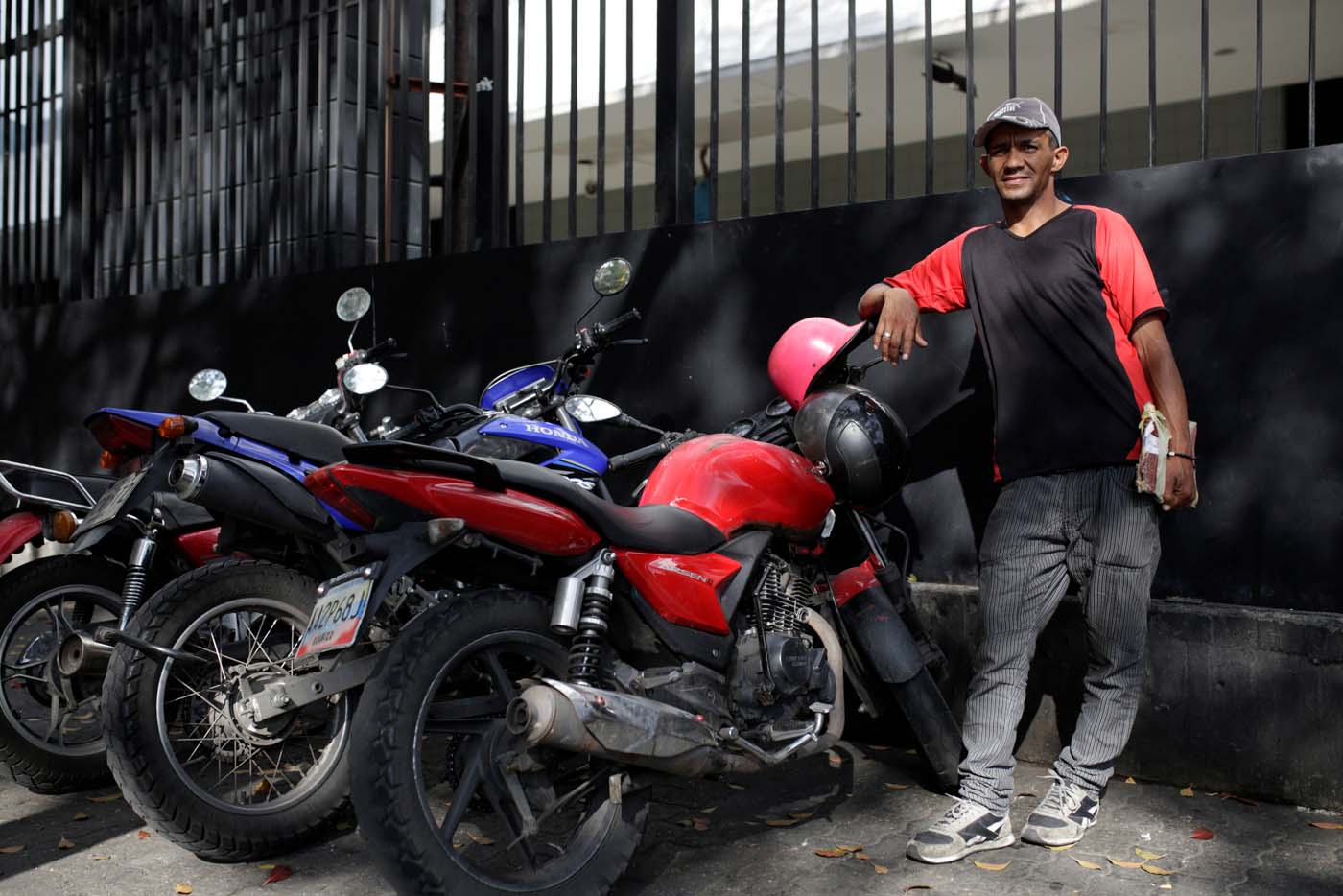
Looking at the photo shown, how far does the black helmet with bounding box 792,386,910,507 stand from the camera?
13.0ft

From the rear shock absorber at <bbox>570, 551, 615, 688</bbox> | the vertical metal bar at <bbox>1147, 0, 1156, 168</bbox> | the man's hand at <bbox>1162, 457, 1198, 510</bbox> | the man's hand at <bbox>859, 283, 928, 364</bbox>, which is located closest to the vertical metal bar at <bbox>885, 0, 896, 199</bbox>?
the vertical metal bar at <bbox>1147, 0, 1156, 168</bbox>

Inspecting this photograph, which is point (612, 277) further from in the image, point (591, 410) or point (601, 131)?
point (601, 131)

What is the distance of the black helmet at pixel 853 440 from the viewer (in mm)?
3947

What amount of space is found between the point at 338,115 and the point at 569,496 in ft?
15.7

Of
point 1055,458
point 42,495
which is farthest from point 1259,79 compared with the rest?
point 42,495

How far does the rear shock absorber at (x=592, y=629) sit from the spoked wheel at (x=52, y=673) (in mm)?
2030

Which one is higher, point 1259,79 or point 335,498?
point 1259,79

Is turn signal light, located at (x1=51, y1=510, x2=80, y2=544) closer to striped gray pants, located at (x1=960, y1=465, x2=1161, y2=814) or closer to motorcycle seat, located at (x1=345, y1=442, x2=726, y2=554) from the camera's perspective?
motorcycle seat, located at (x1=345, y1=442, x2=726, y2=554)

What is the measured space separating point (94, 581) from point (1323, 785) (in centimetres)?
418

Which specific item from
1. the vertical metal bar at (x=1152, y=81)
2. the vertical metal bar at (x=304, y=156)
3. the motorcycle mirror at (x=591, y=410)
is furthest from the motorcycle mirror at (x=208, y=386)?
the vertical metal bar at (x=1152, y=81)

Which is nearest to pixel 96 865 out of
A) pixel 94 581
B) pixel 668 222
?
pixel 94 581

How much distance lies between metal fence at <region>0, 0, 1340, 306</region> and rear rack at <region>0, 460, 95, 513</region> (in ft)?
8.03

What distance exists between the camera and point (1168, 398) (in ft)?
12.0

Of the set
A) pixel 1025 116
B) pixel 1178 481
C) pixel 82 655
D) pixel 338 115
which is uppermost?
pixel 338 115
